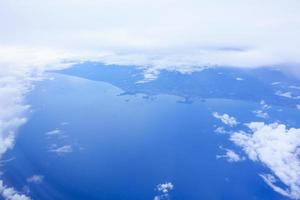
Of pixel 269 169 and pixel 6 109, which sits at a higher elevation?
pixel 6 109

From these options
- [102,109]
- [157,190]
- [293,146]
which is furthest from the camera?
[102,109]

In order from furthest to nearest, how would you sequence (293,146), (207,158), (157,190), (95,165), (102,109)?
1. (102,109)
2. (293,146)
3. (207,158)
4. (95,165)
5. (157,190)

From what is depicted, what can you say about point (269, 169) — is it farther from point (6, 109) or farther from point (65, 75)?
point (65, 75)

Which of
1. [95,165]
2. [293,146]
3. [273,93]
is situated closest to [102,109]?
[95,165]

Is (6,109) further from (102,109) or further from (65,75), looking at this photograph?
(65,75)

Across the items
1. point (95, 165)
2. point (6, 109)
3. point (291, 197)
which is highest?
point (6, 109)

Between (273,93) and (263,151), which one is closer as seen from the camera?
(263,151)

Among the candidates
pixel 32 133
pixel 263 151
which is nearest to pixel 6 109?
pixel 32 133
